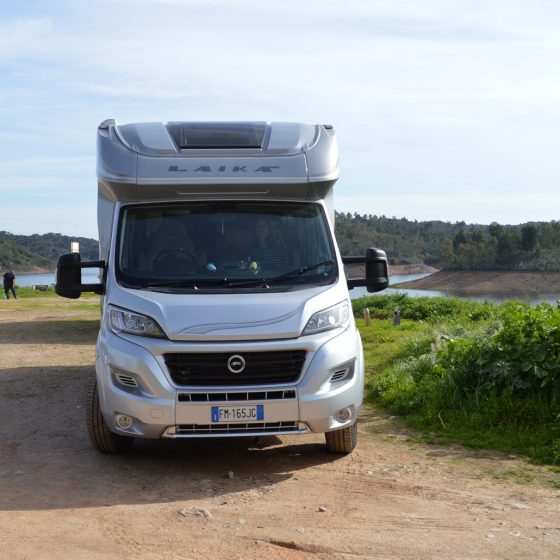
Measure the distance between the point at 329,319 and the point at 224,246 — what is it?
1198 millimetres

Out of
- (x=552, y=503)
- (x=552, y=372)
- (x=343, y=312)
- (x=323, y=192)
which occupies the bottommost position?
(x=552, y=503)

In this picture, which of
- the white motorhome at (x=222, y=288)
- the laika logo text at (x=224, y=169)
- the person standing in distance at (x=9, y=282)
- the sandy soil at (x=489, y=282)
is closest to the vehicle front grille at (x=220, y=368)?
the white motorhome at (x=222, y=288)

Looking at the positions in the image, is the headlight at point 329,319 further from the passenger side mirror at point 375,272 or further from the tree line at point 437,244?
the tree line at point 437,244

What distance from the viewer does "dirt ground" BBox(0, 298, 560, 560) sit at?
Result: 4949 millimetres

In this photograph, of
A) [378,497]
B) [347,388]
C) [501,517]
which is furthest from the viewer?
[347,388]

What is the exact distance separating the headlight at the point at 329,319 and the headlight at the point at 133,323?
3.75 feet

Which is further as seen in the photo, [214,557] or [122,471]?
[122,471]

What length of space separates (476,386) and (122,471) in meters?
3.87

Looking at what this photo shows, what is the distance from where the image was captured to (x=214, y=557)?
475 centimetres

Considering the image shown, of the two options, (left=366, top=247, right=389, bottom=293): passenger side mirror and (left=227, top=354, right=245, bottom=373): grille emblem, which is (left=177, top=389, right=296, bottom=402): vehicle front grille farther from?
(left=366, top=247, right=389, bottom=293): passenger side mirror

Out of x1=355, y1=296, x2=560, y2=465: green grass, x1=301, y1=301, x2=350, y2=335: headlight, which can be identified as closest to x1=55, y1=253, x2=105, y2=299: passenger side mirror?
x1=301, y1=301, x2=350, y2=335: headlight

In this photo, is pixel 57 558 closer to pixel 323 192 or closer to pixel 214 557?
pixel 214 557

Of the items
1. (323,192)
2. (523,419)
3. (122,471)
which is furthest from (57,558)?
(523,419)

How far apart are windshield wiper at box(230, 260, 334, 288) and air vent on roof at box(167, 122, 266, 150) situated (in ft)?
4.09
